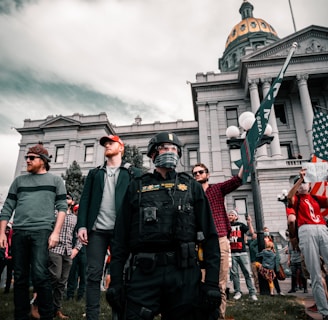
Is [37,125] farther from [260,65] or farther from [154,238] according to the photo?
[154,238]

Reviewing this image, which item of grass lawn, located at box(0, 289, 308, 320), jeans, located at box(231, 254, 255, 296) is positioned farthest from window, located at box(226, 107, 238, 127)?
grass lawn, located at box(0, 289, 308, 320)

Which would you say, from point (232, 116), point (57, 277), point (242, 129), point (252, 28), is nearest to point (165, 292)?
point (57, 277)

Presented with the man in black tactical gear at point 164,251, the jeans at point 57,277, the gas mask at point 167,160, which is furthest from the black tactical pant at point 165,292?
the jeans at point 57,277

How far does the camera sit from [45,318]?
3.15 meters

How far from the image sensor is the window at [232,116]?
27.4 m

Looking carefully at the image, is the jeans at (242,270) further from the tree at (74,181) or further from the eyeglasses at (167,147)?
the tree at (74,181)

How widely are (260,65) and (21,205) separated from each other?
26720 mm

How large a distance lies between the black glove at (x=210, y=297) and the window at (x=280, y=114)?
2791 cm

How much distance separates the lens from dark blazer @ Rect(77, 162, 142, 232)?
3256mm

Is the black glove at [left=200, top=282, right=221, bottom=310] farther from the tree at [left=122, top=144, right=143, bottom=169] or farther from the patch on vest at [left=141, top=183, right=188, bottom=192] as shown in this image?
the tree at [left=122, top=144, right=143, bottom=169]

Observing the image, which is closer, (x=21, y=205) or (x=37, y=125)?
(x=21, y=205)

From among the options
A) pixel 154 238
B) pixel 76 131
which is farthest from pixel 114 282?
pixel 76 131

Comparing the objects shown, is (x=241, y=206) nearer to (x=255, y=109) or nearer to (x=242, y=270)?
(x=255, y=109)

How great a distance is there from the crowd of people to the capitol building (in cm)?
1513
